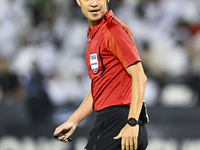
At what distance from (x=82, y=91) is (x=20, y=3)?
10.6 feet

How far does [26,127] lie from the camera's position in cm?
639

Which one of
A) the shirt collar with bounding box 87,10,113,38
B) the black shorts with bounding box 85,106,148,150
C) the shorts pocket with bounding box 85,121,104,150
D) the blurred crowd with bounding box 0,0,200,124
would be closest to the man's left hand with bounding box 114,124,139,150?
the black shorts with bounding box 85,106,148,150

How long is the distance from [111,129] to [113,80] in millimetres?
352

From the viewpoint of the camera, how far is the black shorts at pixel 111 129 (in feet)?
8.58

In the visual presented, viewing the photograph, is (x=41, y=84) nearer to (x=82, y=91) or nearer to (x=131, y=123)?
(x=82, y=91)

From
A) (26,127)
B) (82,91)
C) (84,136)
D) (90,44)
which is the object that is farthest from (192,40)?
(90,44)

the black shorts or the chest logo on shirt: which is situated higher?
the chest logo on shirt

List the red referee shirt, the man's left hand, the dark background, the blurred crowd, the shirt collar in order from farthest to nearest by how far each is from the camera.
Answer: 1. the blurred crowd
2. the dark background
3. the shirt collar
4. the red referee shirt
5. the man's left hand

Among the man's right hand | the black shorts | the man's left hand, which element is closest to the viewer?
the man's left hand

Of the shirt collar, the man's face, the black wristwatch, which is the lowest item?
the black wristwatch

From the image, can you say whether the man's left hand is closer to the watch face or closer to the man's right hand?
the watch face

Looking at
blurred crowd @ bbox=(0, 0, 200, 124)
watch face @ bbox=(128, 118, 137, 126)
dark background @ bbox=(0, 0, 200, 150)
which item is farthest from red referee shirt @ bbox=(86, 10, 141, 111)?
blurred crowd @ bbox=(0, 0, 200, 124)

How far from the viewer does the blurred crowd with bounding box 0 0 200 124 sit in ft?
23.2

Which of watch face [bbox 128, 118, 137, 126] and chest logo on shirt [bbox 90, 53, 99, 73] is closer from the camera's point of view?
watch face [bbox 128, 118, 137, 126]
